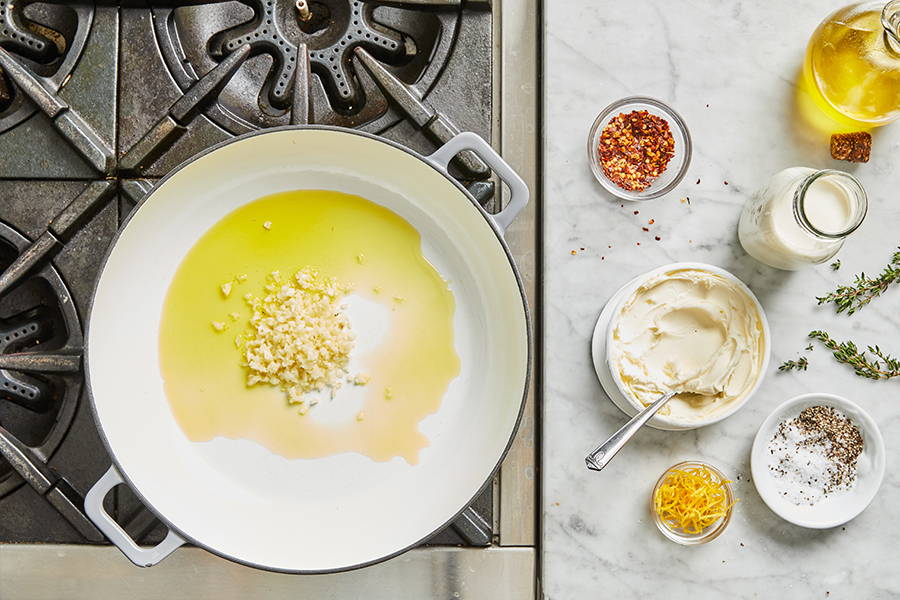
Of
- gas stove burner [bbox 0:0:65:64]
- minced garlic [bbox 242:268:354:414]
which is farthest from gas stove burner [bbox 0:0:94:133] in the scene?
minced garlic [bbox 242:268:354:414]

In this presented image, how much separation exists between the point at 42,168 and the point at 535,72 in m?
0.55

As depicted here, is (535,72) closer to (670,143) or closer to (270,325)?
(670,143)

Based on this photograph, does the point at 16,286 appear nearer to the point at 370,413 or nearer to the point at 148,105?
the point at 148,105

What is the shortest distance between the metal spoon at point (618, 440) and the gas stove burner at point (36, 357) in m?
0.55

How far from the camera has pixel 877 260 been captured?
917 millimetres

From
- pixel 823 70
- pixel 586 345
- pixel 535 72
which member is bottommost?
pixel 586 345

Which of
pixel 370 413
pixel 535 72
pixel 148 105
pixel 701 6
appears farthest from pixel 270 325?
pixel 701 6

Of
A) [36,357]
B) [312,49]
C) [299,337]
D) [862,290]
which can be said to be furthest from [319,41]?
[862,290]

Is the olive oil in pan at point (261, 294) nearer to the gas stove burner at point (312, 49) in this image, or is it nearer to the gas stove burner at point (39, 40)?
the gas stove burner at point (312, 49)

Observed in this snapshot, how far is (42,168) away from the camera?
0.89m

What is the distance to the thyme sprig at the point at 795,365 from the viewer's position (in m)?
0.91

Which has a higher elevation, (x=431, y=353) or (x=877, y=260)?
(x=431, y=353)

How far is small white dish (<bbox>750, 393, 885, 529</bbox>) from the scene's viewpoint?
2.93 ft

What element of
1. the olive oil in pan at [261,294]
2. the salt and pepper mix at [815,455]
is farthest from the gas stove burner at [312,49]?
the salt and pepper mix at [815,455]
